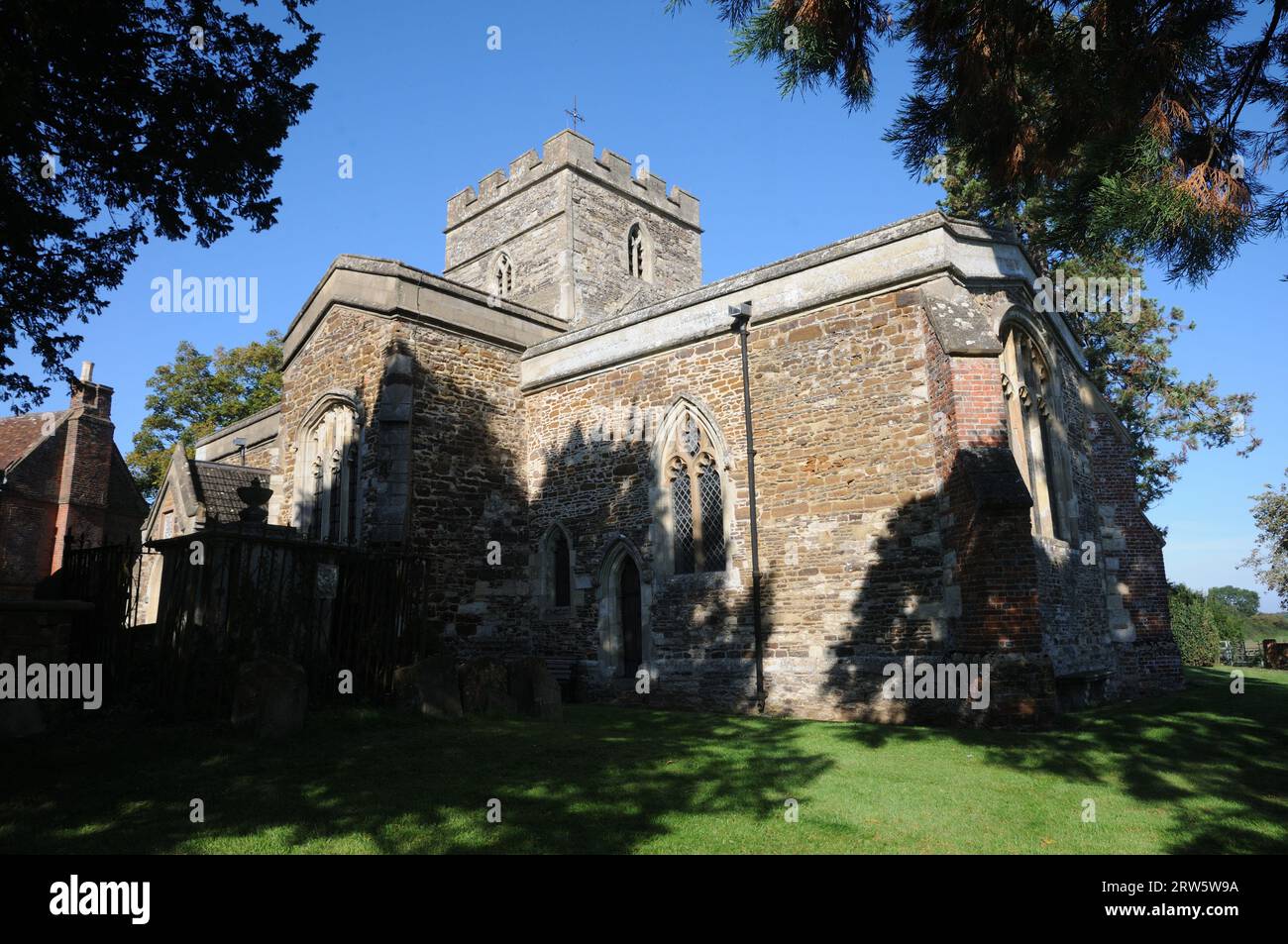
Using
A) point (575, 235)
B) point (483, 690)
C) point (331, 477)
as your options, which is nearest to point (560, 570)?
point (331, 477)

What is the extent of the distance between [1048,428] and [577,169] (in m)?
19.0

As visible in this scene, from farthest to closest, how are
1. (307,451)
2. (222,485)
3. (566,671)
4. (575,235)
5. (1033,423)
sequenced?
1. (575,235)
2. (222,485)
3. (307,451)
4. (566,671)
5. (1033,423)

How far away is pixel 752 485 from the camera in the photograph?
38.9ft

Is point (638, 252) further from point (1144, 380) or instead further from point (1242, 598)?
point (1242, 598)

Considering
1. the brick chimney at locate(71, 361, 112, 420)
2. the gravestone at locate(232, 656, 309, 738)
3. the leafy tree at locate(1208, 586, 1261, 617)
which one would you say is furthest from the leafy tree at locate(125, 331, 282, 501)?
the leafy tree at locate(1208, 586, 1261, 617)

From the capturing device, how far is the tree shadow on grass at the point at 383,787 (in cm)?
486

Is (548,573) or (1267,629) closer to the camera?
(548,573)

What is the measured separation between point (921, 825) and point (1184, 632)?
24.4 meters

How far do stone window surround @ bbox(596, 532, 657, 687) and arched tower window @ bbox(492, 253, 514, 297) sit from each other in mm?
16585

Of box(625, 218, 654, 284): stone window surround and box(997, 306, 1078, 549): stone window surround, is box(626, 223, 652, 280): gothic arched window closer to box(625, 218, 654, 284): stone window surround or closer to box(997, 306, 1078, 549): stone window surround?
box(625, 218, 654, 284): stone window surround

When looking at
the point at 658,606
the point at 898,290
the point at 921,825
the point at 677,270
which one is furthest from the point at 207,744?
the point at 677,270

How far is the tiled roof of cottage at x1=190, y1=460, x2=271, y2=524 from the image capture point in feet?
53.0

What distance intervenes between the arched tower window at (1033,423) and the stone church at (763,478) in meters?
0.06

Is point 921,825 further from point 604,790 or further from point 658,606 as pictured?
point 658,606
